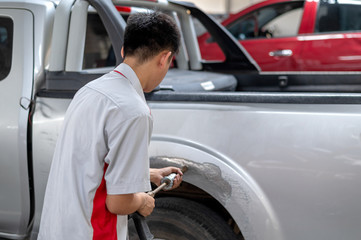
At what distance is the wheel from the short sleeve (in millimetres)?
778

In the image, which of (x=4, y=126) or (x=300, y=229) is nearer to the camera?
(x=300, y=229)

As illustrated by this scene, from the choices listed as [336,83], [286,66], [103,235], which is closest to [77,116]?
[103,235]

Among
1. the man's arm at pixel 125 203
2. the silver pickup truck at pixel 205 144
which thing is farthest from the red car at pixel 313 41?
the man's arm at pixel 125 203

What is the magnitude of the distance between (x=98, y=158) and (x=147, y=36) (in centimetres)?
42

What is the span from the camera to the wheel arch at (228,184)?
6.75 ft

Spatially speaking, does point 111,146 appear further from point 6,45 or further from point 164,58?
point 6,45

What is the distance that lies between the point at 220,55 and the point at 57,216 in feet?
15.5

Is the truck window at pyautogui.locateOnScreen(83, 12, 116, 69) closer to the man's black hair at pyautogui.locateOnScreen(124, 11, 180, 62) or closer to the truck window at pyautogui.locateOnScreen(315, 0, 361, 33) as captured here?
the man's black hair at pyautogui.locateOnScreen(124, 11, 180, 62)

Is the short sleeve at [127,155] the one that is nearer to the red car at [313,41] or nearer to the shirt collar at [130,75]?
the shirt collar at [130,75]

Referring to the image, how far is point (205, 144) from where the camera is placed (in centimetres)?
213

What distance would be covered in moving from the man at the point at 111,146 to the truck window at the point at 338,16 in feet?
14.2

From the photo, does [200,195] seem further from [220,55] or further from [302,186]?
[220,55]

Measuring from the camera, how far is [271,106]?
2.06 metres

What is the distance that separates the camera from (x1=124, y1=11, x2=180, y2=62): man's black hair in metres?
1.56
